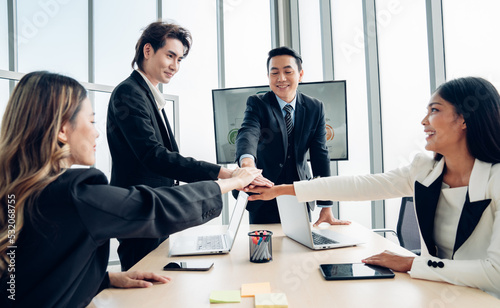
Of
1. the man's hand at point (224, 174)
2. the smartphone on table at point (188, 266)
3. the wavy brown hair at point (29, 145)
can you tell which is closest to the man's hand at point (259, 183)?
the man's hand at point (224, 174)

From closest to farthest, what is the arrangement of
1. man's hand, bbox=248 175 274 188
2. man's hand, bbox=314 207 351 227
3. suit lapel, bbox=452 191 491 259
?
suit lapel, bbox=452 191 491 259, man's hand, bbox=248 175 274 188, man's hand, bbox=314 207 351 227

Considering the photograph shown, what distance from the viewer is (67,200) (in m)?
0.81

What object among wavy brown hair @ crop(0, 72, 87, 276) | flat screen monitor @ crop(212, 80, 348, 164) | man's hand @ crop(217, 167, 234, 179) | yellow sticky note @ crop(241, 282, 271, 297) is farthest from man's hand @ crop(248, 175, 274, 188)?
flat screen monitor @ crop(212, 80, 348, 164)

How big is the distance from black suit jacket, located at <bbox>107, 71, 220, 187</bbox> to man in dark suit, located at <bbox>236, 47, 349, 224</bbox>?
Result: 1.54 feet

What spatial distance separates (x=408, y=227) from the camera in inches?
93.4

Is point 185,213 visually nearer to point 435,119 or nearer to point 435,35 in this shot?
point 435,119

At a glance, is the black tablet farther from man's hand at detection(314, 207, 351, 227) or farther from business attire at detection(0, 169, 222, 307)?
man's hand at detection(314, 207, 351, 227)

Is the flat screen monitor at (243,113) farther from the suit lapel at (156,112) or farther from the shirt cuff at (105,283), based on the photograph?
the shirt cuff at (105,283)

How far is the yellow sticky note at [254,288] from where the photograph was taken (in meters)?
1.03

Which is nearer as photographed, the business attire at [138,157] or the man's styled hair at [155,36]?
the business attire at [138,157]

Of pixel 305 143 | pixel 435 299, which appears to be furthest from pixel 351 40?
pixel 435 299

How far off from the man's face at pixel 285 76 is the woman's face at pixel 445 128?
3.49 ft

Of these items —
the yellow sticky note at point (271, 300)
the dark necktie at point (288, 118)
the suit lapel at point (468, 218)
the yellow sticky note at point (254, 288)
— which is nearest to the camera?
the yellow sticky note at point (271, 300)

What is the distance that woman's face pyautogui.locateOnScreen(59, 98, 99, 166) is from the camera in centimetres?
99
